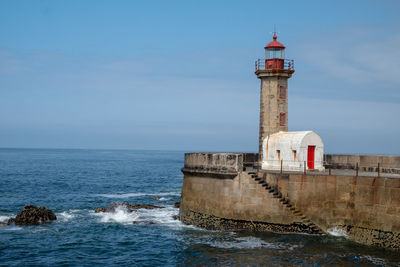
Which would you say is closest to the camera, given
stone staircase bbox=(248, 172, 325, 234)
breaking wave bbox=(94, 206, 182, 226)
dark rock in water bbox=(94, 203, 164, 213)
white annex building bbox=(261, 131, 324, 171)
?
stone staircase bbox=(248, 172, 325, 234)

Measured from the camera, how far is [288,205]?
2183 centimetres

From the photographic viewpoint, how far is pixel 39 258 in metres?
18.8

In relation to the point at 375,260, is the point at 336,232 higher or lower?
higher

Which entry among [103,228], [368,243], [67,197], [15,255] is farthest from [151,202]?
[368,243]

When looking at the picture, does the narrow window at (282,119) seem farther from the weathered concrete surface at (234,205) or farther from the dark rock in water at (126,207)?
the dark rock in water at (126,207)

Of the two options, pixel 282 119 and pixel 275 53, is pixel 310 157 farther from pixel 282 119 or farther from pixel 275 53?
pixel 275 53

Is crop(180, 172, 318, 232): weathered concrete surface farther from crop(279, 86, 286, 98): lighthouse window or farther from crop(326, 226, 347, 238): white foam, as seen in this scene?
crop(279, 86, 286, 98): lighthouse window

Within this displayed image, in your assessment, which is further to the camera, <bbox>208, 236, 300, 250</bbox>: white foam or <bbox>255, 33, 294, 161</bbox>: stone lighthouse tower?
<bbox>255, 33, 294, 161</bbox>: stone lighthouse tower

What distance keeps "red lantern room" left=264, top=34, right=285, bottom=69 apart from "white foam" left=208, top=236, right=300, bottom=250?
12.5 meters

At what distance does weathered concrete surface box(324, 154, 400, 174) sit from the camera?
25.3 metres

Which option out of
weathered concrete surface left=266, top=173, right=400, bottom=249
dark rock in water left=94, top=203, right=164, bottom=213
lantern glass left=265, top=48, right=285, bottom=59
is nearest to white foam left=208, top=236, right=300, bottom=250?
weathered concrete surface left=266, top=173, right=400, bottom=249

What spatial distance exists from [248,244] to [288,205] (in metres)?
3.18

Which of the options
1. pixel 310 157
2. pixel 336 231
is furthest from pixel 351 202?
pixel 310 157

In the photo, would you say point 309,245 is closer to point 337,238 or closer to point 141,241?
point 337,238
